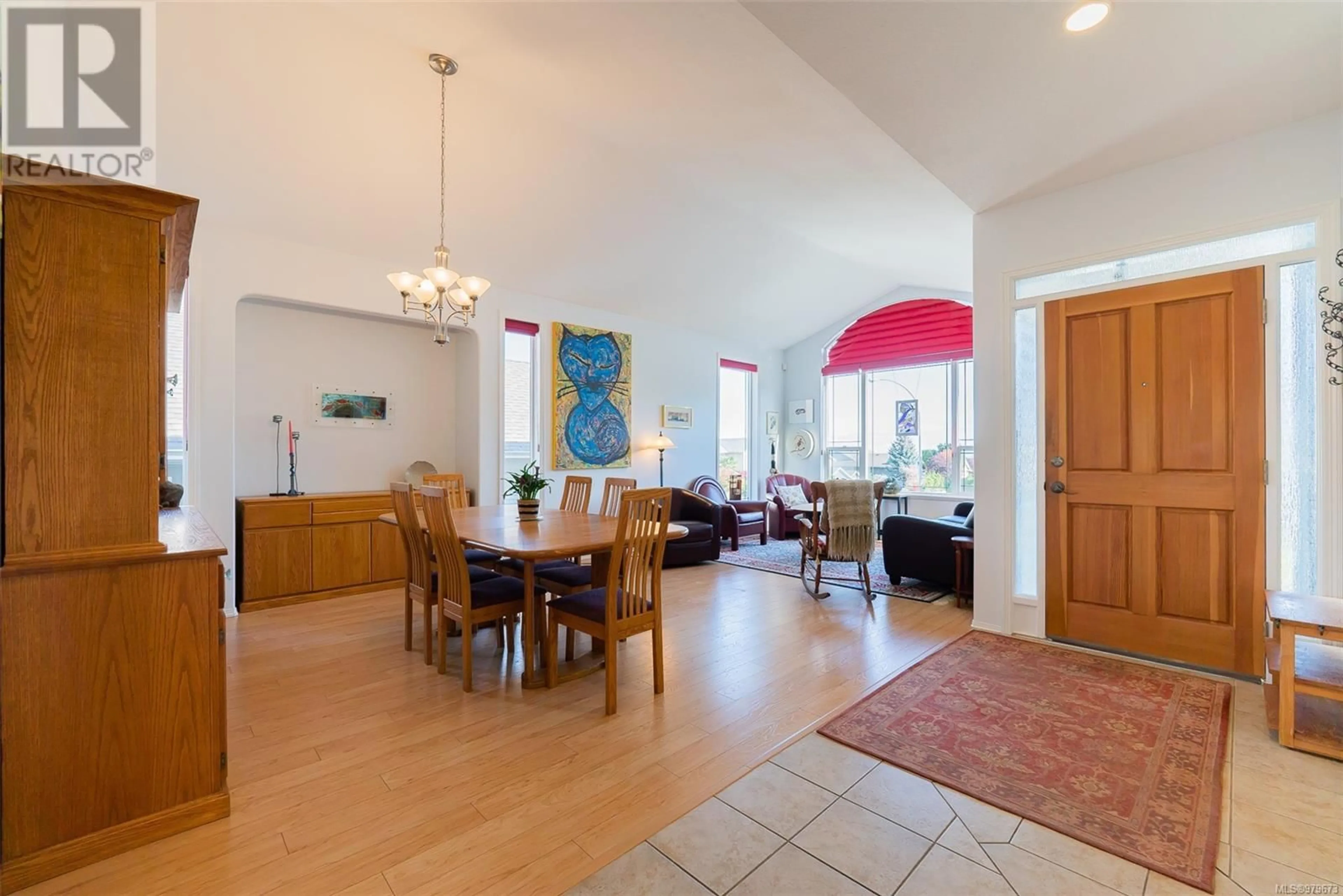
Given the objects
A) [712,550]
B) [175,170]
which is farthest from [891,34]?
[712,550]

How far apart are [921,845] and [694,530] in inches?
163

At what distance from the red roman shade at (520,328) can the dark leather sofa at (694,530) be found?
213 centimetres

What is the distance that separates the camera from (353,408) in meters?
5.04

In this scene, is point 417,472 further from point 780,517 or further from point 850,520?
point 780,517

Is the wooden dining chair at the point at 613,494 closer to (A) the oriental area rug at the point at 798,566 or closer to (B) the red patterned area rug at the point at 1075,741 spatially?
(A) the oriental area rug at the point at 798,566

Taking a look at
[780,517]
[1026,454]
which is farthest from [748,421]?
[1026,454]

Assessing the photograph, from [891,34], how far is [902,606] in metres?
3.54

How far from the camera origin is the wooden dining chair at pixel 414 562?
10.1 ft

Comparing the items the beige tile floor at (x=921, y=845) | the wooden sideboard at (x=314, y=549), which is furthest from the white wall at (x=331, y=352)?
the beige tile floor at (x=921, y=845)

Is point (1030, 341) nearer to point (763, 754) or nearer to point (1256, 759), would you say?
point (1256, 759)

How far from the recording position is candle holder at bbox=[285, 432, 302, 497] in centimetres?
459

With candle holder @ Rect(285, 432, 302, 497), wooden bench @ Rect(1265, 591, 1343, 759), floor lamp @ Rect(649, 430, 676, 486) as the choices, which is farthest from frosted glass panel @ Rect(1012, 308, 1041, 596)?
candle holder @ Rect(285, 432, 302, 497)

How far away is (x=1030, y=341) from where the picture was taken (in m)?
3.51

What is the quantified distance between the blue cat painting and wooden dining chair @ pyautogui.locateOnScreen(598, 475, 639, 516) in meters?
1.79
